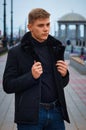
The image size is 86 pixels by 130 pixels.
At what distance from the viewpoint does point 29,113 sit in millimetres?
4039

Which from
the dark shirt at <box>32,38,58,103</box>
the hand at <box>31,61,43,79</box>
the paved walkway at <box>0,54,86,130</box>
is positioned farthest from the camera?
the paved walkway at <box>0,54,86,130</box>

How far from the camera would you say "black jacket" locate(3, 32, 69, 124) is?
13.2 feet

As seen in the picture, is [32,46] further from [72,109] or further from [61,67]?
[72,109]

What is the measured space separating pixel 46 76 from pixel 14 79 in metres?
0.29

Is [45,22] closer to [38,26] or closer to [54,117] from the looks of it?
[38,26]

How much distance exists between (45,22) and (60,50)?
33 centimetres

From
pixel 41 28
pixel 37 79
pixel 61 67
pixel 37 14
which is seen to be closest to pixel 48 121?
pixel 37 79

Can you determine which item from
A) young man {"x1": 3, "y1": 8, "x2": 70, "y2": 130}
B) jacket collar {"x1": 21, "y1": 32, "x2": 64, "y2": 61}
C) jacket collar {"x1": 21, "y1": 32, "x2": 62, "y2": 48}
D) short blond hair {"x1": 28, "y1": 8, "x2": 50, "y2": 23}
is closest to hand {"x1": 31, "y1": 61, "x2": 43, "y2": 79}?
young man {"x1": 3, "y1": 8, "x2": 70, "y2": 130}

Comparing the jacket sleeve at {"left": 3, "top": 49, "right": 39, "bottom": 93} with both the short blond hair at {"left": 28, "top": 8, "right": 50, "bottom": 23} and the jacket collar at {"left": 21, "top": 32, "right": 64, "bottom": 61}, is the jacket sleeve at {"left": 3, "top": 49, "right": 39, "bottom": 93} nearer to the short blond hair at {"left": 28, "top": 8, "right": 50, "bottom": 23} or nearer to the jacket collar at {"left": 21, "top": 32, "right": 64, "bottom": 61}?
the jacket collar at {"left": 21, "top": 32, "right": 64, "bottom": 61}

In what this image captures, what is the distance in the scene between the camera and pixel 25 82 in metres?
4.02

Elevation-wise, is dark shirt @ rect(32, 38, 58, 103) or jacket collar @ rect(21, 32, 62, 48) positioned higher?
jacket collar @ rect(21, 32, 62, 48)

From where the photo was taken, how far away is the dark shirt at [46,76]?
161 inches

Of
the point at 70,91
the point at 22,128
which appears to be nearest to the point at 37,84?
the point at 22,128

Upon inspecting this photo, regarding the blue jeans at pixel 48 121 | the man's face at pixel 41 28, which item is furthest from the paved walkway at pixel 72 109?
the man's face at pixel 41 28
